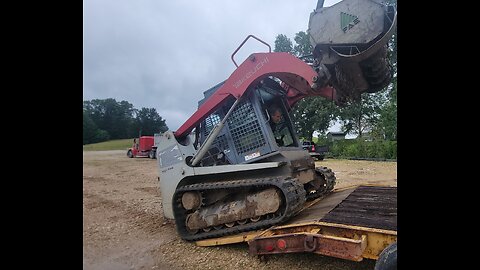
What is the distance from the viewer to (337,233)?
3.29 meters

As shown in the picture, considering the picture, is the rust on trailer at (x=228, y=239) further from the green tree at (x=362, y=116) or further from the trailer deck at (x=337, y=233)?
the green tree at (x=362, y=116)

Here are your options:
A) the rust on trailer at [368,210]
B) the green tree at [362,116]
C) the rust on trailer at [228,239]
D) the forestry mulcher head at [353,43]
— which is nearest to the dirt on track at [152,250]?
the rust on trailer at [228,239]

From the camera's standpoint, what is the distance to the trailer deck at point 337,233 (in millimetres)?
2984

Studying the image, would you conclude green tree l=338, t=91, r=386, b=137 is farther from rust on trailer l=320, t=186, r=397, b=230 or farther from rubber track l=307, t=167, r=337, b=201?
rust on trailer l=320, t=186, r=397, b=230

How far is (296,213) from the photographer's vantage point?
4266 millimetres

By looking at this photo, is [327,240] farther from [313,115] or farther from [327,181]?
[313,115]

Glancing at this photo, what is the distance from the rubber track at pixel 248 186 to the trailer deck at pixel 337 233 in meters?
0.10

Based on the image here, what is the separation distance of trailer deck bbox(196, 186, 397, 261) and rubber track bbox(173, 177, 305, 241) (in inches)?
3.9

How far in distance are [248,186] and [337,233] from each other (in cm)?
142

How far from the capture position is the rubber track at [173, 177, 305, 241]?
390 cm

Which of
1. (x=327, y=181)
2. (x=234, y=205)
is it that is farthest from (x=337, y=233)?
(x=327, y=181)
